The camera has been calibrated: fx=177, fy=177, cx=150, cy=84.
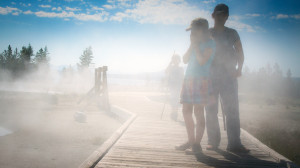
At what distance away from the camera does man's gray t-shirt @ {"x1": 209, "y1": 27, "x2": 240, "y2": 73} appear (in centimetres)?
279

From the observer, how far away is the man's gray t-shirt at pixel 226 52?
2.79 meters

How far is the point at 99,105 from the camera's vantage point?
459 inches

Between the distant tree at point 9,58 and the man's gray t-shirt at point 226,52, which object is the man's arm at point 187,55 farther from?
the distant tree at point 9,58

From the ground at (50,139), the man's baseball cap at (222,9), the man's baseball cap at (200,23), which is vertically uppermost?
the man's baseball cap at (222,9)

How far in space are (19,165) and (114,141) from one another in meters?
3.57

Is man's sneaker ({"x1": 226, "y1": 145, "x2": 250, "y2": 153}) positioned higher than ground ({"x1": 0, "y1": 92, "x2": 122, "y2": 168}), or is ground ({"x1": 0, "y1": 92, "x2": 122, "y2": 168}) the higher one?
man's sneaker ({"x1": 226, "y1": 145, "x2": 250, "y2": 153})

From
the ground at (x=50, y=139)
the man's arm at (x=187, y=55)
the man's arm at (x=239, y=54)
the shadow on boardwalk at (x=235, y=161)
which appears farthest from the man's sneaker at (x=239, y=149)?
the ground at (x=50, y=139)

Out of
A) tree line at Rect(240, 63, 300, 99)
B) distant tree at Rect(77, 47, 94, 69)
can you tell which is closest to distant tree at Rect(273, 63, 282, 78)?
tree line at Rect(240, 63, 300, 99)

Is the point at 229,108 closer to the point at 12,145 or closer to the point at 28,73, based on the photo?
the point at 12,145

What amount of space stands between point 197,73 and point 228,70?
610 mm

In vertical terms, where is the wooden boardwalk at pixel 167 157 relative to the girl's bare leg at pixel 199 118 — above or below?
below

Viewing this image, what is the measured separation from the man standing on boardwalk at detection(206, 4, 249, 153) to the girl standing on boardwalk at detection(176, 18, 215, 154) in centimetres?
38

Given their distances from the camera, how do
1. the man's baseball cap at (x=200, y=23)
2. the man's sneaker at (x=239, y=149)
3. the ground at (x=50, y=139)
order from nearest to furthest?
the man's baseball cap at (x=200, y=23), the man's sneaker at (x=239, y=149), the ground at (x=50, y=139)

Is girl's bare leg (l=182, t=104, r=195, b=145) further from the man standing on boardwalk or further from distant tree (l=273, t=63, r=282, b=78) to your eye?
distant tree (l=273, t=63, r=282, b=78)
